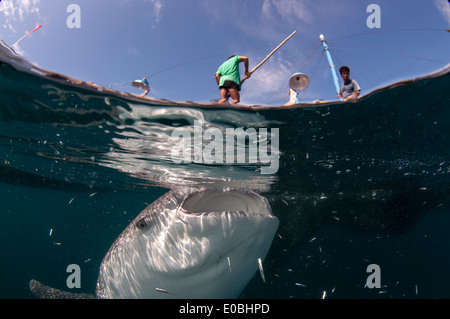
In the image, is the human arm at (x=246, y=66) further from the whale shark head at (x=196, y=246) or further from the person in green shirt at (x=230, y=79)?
the whale shark head at (x=196, y=246)

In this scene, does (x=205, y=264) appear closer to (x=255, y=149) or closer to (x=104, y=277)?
(x=104, y=277)

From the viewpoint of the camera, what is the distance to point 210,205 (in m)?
3.94

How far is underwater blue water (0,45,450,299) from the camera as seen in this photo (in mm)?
5641

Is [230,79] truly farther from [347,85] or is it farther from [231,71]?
[347,85]

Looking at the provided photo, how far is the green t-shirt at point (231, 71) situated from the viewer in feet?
18.2

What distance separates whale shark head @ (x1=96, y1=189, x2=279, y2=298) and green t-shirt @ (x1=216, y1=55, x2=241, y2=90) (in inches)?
119

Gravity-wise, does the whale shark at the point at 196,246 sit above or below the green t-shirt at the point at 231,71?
below

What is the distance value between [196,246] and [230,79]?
3882 mm

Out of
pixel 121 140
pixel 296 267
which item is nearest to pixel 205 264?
pixel 121 140

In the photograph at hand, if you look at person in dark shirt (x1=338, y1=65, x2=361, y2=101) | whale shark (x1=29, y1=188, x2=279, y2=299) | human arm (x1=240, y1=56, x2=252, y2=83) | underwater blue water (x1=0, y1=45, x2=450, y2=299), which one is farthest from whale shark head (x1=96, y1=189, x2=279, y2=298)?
person in dark shirt (x1=338, y1=65, x2=361, y2=101)

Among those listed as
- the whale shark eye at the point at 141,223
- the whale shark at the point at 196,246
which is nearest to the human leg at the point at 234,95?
the whale shark at the point at 196,246

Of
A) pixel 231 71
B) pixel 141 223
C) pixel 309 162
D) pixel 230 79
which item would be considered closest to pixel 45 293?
pixel 141 223

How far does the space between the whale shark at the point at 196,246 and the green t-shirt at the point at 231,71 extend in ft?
9.84

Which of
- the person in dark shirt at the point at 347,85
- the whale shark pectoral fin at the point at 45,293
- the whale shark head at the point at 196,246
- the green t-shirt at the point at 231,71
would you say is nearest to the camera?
the whale shark head at the point at 196,246
